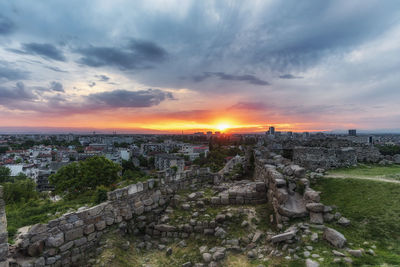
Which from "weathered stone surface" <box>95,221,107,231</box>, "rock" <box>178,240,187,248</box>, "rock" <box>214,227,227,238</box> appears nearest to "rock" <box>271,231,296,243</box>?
"rock" <box>214,227,227,238</box>

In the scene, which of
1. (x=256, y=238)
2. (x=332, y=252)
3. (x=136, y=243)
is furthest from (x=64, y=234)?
(x=332, y=252)

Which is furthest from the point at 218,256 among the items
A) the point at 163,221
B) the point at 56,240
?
the point at 56,240

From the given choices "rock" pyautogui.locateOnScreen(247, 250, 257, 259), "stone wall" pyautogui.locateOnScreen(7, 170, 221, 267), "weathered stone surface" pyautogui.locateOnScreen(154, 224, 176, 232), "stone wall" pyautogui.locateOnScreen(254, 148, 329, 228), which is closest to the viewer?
"stone wall" pyautogui.locateOnScreen(7, 170, 221, 267)

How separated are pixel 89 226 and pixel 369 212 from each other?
29.6 feet

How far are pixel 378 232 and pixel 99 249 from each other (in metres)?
8.40

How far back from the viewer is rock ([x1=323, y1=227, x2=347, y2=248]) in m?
5.19

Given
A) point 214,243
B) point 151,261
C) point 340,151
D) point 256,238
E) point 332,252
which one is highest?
point 340,151

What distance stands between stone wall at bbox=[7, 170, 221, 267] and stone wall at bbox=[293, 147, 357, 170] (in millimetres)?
8779

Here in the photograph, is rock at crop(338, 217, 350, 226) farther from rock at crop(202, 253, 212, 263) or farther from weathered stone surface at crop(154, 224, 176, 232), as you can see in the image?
weathered stone surface at crop(154, 224, 176, 232)

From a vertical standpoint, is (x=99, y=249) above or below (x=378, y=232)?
below

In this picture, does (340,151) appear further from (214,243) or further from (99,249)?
(99,249)

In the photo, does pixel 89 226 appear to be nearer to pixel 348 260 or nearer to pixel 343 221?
pixel 348 260

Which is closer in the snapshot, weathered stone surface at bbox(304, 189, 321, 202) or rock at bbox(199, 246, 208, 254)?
rock at bbox(199, 246, 208, 254)

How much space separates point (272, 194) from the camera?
28.1 feet
